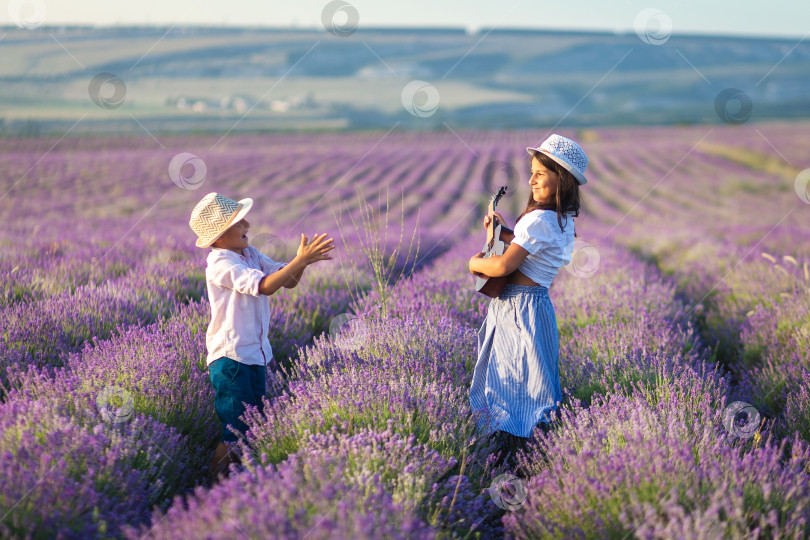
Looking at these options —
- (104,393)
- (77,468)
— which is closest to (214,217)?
(104,393)

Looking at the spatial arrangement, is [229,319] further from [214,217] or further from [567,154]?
[567,154]

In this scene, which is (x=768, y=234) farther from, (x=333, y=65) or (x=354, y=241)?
(x=333, y=65)

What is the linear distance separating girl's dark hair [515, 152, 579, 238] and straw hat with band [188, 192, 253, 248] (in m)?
1.33

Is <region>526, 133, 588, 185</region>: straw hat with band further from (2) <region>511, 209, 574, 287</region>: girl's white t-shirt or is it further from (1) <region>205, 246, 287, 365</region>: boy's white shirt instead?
(1) <region>205, 246, 287, 365</region>: boy's white shirt

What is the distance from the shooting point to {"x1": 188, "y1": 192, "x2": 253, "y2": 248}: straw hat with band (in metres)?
2.50

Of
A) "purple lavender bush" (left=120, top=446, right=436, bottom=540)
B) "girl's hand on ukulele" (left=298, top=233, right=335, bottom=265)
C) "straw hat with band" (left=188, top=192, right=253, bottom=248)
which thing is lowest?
"purple lavender bush" (left=120, top=446, right=436, bottom=540)

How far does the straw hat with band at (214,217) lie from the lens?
2.50m

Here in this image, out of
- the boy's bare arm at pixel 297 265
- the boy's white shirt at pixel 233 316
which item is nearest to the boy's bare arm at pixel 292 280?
the boy's bare arm at pixel 297 265

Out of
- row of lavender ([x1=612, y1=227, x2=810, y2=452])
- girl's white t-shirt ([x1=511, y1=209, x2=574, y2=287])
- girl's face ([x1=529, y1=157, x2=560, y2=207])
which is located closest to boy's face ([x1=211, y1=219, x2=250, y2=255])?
girl's white t-shirt ([x1=511, y1=209, x2=574, y2=287])

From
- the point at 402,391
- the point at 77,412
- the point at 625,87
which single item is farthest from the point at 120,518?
the point at 625,87

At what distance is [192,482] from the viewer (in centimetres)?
243

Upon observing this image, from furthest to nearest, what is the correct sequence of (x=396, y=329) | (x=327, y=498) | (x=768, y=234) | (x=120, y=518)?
1. (x=768, y=234)
2. (x=396, y=329)
3. (x=120, y=518)
4. (x=327, y=498)

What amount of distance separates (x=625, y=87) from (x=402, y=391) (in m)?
149

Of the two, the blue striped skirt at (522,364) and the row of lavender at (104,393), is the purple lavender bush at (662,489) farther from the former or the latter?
the row of lavender at (104,393)
